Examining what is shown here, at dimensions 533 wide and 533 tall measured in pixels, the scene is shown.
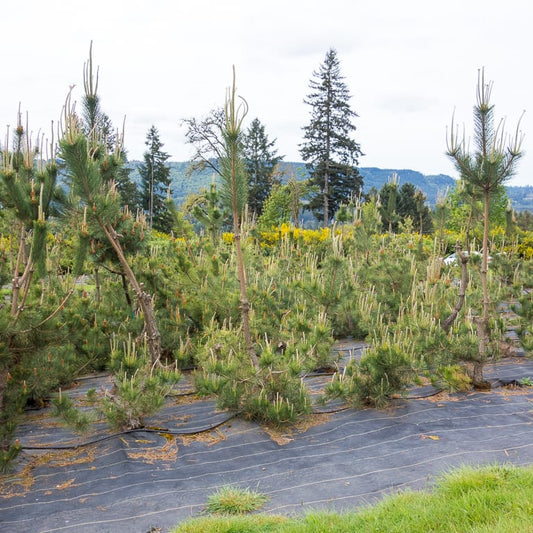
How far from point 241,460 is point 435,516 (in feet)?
5.58

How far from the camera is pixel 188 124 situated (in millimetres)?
39156

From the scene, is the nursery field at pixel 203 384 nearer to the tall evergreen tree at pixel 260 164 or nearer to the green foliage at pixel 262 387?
the green foliage at pixel 262 387

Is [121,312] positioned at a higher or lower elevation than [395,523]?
higher

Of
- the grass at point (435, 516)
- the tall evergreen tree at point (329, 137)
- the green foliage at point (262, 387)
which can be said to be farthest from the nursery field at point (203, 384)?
the tall evergreen tree at point (329, 137)

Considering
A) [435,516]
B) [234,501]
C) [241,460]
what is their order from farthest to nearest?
[241,460] → [234,501] → [435,516]

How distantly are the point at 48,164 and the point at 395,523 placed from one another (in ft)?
12.1

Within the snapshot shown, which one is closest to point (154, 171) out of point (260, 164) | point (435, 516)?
point (260, 164)

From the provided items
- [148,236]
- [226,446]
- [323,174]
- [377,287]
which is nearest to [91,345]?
[148,236]

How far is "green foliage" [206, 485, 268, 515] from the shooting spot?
11.0 feet

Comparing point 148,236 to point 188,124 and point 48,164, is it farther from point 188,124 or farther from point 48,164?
point 188,124

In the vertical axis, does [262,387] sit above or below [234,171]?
below

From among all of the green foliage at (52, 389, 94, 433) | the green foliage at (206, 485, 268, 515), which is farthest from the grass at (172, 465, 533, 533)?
the green foliage at (52, 389, 94, 433)

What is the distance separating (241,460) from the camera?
4.19 metres

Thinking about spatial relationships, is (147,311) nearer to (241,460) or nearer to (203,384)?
(203,384)
